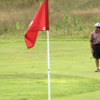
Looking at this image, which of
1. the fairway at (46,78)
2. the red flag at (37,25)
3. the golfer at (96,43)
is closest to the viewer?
the red flag at (37,25)

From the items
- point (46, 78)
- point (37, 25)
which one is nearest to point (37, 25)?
point (37, 25)

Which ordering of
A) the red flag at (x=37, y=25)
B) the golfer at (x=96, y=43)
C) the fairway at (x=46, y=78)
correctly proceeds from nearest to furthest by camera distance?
1. the red flag at (x=37, y=25)
2. the fairway at (x=46, y=78)
3. the golfer at (x=96, y=43)

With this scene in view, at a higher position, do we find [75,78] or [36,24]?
[36,24]

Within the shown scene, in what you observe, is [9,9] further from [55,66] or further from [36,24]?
[36,24]

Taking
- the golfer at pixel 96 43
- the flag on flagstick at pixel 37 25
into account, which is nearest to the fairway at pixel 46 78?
the golfer at pixel 96 43

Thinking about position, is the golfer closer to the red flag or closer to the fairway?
the fairway

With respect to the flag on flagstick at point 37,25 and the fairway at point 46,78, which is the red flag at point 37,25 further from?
the fairway at point 46,78

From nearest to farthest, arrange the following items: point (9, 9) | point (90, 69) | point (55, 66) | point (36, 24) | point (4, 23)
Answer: point (36, 24) < point (90, 69) < point (55, 66) < point (4, 23) < point (9, 9)

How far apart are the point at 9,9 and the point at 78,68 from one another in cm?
6469

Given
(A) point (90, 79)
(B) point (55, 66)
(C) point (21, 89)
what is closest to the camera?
(C) point (21, 89)

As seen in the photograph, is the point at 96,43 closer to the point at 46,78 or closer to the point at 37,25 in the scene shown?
the point at 46,78

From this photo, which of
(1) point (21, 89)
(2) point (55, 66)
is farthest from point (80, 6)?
(1) point (21, 89)

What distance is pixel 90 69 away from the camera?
19.1m

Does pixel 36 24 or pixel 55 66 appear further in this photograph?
pixel 55 66
